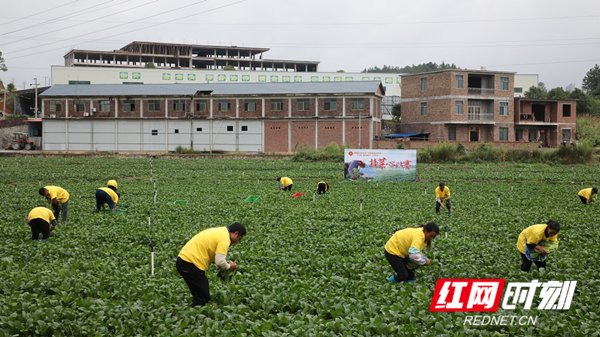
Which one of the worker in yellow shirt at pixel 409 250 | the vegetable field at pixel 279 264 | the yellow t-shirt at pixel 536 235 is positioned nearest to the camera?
the vegetable field at pixel 279 264

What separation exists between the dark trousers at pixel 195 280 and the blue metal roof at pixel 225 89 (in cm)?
6337

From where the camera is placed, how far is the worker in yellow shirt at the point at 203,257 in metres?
11.2

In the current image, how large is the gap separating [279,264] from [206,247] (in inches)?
174

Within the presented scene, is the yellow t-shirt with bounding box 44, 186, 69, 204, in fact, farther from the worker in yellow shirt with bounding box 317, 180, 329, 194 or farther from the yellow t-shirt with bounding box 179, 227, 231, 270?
the worker in yellow shirt with bounding box 317, 180, 329, 194

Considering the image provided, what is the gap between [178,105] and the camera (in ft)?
260

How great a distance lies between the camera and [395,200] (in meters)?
31.2

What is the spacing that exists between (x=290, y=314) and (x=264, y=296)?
813 mm

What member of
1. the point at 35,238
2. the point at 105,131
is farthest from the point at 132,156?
the point at 35,238

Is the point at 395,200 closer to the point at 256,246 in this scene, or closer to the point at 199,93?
the point at 256,246

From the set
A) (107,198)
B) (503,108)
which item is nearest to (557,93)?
(503,108)

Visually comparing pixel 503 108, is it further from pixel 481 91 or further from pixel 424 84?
pixel 424 84

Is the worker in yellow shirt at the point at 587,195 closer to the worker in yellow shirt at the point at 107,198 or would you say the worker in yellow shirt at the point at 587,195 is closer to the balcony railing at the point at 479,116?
the worker in yellow shirt at the point at 107,198

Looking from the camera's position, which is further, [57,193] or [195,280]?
[57,193]

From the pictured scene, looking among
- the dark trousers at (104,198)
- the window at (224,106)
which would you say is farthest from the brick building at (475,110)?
the dark trousers at (104,198)
